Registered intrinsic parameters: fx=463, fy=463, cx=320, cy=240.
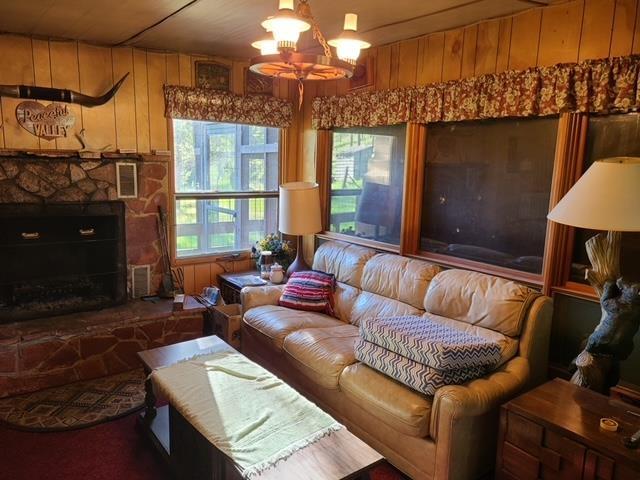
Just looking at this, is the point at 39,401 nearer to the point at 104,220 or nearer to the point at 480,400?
the point at 104,220

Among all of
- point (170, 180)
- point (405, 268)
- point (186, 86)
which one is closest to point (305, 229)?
point (405, 268)

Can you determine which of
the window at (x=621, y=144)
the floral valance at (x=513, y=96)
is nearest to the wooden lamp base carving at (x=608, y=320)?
the window at (x=621, y=144)

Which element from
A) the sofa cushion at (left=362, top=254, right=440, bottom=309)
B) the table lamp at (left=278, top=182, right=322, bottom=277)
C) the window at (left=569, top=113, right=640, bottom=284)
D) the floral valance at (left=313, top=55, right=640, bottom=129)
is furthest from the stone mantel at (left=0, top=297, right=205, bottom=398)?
the window at (left=569, top=113, right=640, bottom=284)

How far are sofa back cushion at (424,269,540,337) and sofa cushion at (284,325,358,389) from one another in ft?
2.05

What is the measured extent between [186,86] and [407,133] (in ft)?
6.56

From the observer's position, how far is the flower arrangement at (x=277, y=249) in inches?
176

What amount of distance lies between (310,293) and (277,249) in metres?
0.97

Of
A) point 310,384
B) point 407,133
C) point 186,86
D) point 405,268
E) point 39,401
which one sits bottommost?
point 39,401

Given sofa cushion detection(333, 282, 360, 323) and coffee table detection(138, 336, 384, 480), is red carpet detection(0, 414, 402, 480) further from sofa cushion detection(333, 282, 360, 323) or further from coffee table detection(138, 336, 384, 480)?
sofa cushion detection(333, 282, 360, 323)

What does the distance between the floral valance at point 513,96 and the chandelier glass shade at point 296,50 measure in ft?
4.04

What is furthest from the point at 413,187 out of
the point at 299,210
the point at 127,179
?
the point at 127,179

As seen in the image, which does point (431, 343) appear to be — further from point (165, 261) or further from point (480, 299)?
point (165, 261)

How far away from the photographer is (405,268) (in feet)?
10.9

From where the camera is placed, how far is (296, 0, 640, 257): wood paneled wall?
243 cm
